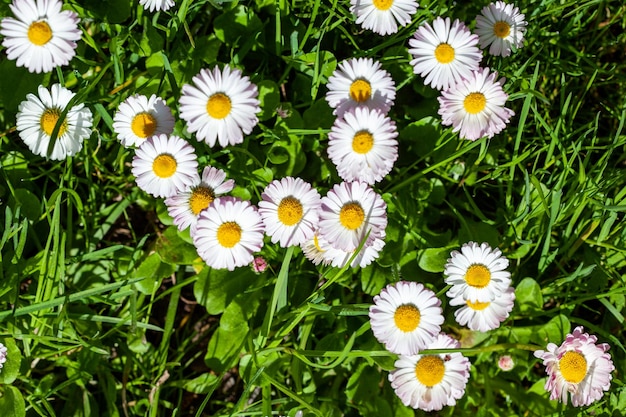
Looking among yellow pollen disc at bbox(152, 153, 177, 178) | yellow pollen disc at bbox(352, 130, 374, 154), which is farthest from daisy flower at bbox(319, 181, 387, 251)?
yellow pollen disc at bbox(152, 153, 177, 178)

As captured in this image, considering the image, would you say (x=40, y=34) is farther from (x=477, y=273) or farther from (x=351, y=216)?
(x=477, y=273)

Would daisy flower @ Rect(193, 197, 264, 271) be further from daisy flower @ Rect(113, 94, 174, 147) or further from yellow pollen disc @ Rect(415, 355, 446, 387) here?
yellow pollen disc @ Rect(415, 355, 446, 387)

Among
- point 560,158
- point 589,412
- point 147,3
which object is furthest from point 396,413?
point 147,3

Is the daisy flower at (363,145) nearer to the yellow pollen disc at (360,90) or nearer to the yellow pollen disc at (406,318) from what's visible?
the yellow pollen disc at (360,90)

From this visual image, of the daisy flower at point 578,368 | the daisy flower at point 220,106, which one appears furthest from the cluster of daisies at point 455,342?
the daisy flower at point 220,106

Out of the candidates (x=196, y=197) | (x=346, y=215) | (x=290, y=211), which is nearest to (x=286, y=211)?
(x=290, y=211)

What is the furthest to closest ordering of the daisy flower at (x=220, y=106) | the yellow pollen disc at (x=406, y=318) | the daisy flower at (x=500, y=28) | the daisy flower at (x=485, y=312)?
1. the daisy flower at (x=500, y=28)
2. the daisy flower at (x=485, y=312)
3. the yellow pollen disc at (x=406, y=318)
4. the daisy flower at (x=220, y=106)
